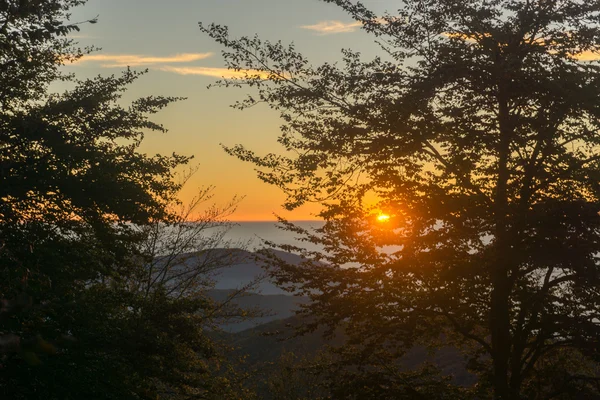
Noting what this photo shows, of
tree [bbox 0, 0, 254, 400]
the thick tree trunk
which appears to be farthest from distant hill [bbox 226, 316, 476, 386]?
the thick tree trunk

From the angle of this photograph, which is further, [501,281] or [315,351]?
[315,351]

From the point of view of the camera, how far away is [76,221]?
14.4m

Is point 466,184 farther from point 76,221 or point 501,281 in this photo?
point 76,221

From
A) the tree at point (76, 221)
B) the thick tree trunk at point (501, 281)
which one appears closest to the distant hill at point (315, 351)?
the tree at point (76, 221)

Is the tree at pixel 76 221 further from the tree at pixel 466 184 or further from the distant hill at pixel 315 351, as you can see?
the distant hill at pixel 315 351

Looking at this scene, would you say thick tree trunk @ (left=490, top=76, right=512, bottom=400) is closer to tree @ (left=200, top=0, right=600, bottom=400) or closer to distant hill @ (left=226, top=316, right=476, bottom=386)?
tree @ (left=200, top=0, right=600, bottom=400)

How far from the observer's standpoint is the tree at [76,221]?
11.3m

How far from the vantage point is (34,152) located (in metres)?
13.8

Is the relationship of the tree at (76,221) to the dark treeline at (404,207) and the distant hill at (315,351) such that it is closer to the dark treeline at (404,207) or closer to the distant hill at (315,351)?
the dark treeline at (404,207)

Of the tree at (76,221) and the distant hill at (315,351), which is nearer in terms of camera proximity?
the tree at (76,221)

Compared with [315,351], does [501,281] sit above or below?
above

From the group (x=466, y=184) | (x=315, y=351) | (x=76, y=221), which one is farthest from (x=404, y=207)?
(x=315, y=351)

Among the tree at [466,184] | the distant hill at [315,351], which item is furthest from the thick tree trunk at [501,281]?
the distant hill at [315,351]

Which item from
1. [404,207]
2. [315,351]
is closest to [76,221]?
[404,207]
